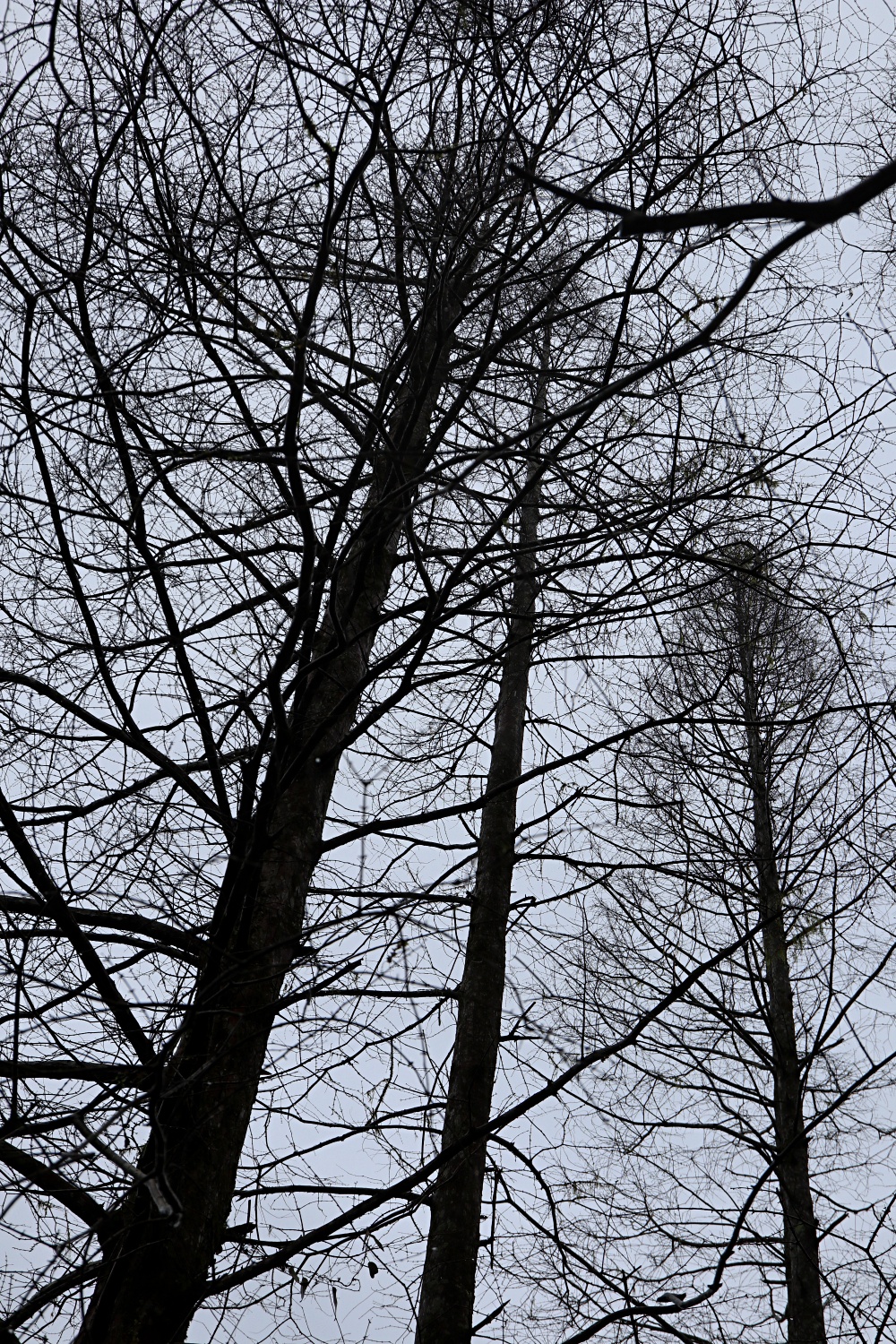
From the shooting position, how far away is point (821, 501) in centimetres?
322

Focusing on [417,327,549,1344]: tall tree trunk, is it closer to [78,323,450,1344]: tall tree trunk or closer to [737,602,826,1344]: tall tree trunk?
[78,323,450,1344]: tall tree trunk

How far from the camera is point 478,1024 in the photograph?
15.2ft

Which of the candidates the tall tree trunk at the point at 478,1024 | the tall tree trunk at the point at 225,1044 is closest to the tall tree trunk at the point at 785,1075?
the tall tree trunk at the point at 478,1024

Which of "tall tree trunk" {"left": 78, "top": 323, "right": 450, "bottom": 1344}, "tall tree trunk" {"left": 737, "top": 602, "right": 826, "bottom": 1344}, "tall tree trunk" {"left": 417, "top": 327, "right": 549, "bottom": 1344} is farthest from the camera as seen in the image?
"tall tree trunk" {"left": 737, "top": 602, "right": 826, "bottom": 1344}

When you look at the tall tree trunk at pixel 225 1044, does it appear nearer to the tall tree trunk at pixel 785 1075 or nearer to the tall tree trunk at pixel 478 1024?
the tall tree trunk at pixel 478 1024

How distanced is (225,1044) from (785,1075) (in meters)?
4.86

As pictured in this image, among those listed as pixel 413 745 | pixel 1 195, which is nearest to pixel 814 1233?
pixel 413 745

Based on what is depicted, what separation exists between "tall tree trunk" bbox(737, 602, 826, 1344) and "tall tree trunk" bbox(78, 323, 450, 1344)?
7.83 ft

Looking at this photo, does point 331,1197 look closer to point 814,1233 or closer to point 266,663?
point 266,663

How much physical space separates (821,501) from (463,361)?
127cm

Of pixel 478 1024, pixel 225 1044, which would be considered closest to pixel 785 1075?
pixel 478 1024

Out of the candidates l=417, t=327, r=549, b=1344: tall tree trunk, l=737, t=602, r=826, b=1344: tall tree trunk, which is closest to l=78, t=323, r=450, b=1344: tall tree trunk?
l=417, t=327, r=549, b=1344: tall tree trunk

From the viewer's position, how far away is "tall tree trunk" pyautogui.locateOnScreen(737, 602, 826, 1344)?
17.5 feet

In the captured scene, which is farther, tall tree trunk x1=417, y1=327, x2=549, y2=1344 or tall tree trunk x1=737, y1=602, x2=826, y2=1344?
tall tree trunk x1=737, y1=602, x2=826, y2=1344
